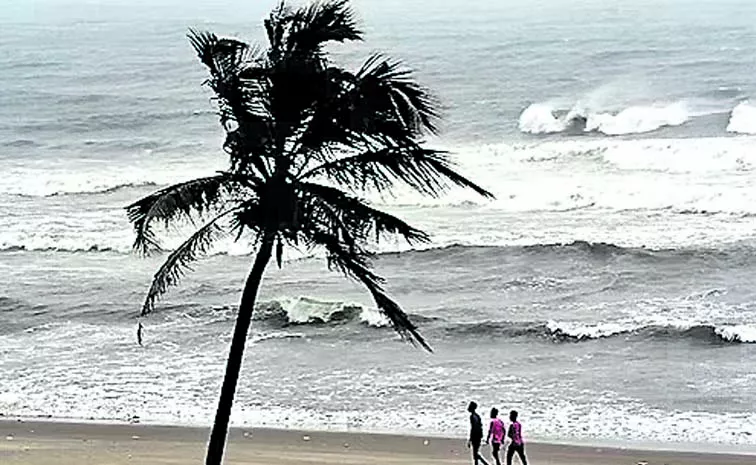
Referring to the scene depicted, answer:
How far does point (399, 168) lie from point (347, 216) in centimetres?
54

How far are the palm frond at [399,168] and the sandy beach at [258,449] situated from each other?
6187 millimetres

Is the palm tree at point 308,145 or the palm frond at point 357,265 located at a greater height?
the palm tree at point 308,145

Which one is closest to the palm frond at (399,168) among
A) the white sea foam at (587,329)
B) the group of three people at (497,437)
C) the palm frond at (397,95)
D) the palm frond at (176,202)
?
the palm frond at (397,95)

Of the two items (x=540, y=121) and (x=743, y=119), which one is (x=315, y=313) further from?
(x=540, y=121)

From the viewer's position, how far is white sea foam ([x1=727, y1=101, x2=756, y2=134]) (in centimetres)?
4488

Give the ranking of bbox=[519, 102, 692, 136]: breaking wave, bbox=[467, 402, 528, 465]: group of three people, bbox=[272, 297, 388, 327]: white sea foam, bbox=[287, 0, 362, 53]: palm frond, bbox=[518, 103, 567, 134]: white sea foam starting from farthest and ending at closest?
bbox=[518, 103, 567, 134]: white sea foam → bbox=[519, 102, 692, 136]: breaking wave → bbox=[272, 297, 388, 327]: white sea foam → bbox=[467, 402, 528, 465]: group of three people → bbox=[287, 0, 362, 53]: palm frond

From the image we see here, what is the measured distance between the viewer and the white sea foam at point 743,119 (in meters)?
44.9

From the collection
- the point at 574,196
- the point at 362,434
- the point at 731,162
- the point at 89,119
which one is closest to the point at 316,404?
the point at 362,434

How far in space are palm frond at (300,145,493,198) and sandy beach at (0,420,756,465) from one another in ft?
20.3

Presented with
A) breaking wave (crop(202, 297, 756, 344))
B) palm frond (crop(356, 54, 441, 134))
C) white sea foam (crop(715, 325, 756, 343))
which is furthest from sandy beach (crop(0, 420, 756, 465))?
palm frond (crop(356, 54, 441, 134))

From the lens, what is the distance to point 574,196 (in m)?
35.7

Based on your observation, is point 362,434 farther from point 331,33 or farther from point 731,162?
point 731,162

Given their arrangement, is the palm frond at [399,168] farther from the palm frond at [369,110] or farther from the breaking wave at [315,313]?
the breaking wave at [315,313]

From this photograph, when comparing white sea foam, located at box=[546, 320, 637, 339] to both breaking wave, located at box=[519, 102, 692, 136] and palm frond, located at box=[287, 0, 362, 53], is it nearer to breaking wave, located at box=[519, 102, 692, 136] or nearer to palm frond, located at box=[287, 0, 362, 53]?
palm frond, located at box=[287, 0, 362, 53]
